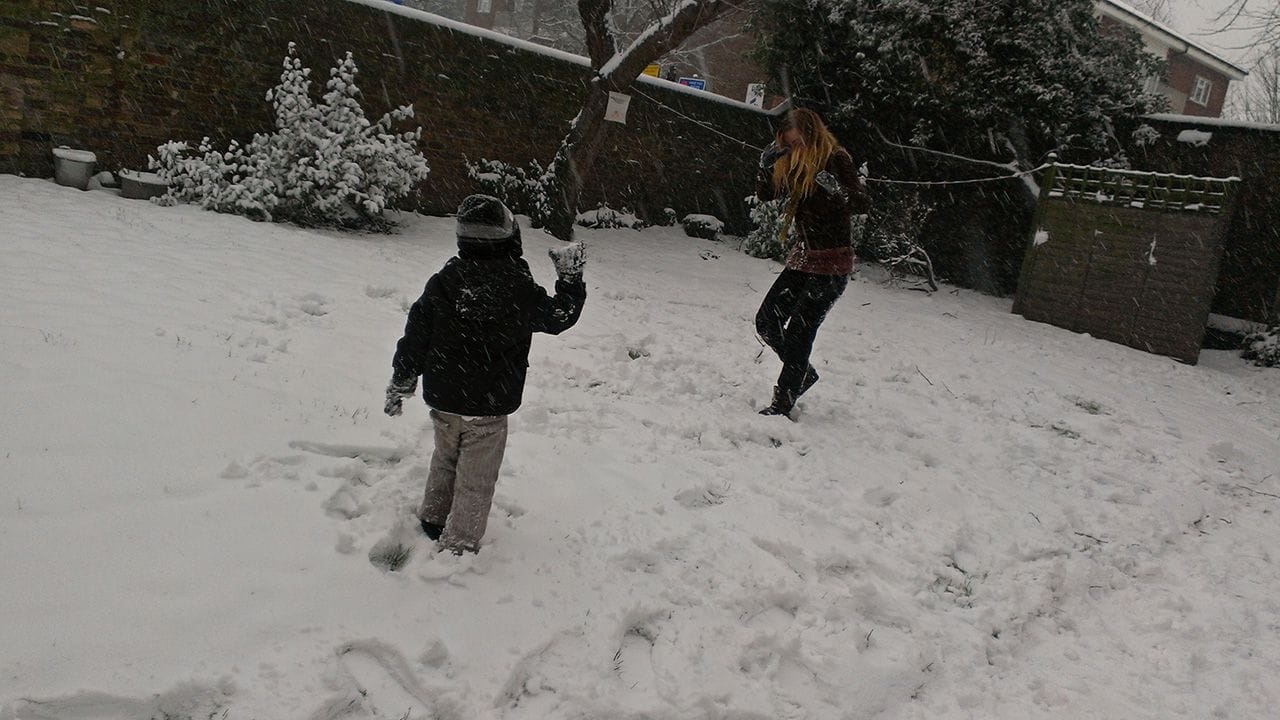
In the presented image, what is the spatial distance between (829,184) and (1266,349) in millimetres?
7436

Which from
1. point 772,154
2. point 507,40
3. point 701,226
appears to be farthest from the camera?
point 701,226

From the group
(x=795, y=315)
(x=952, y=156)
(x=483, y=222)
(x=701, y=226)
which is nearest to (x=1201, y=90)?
(x=952, y=156)

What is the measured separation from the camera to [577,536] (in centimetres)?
319

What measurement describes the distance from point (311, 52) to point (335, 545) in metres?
8.01

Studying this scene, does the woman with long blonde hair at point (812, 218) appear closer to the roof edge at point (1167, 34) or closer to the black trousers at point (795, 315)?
the black trousers at point (795, 315)

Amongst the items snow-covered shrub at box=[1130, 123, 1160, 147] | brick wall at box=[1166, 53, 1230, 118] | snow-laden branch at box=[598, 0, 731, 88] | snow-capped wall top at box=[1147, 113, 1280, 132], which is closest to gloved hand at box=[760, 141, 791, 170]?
snow-laden branch at box=[598, 0, 731, 88]

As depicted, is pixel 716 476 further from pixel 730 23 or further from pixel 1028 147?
pixel 730 23

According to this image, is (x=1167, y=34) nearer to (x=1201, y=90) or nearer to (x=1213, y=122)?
(x=1201, y=90)

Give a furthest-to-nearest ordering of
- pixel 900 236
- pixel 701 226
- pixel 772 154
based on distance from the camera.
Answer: pixel 701 226 < pixel 900 236 < pixel 772 154

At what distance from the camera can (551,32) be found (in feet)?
107

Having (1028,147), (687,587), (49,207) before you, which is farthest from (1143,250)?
(49,207)

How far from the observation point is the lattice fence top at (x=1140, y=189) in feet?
25.9

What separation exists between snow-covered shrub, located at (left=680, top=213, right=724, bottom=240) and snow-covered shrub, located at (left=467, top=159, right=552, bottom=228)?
8.77 feet

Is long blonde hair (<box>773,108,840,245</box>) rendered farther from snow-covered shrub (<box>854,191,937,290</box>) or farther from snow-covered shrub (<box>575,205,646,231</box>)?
snow-covered shrub (<box>575,205,646,231</box>)
